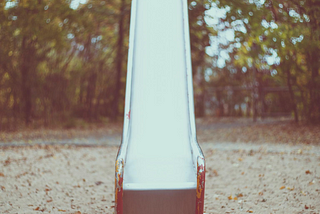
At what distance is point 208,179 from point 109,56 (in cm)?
733

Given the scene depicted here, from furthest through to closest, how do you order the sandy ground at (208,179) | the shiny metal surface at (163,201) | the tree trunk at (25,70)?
the tree trunk at (25,70)
the sandy ground at (208,179)
the shiny metal surface at (163,201)

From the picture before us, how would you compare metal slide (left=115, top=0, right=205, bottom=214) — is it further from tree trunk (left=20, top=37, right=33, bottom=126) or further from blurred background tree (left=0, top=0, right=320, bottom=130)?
tree trunk (left=20, top=37, right=33, bottom=126)

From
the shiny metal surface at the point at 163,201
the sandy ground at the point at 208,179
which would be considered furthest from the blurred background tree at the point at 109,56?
the shiny metal surface at the point at 163,201

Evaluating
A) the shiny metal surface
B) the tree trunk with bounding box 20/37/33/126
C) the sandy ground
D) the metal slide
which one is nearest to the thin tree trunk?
the sandy ground

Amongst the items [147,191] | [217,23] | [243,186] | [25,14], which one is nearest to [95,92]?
[25,14]

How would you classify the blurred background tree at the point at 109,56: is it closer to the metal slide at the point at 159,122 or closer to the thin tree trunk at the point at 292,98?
the thin tree trunk at the point at 292,98

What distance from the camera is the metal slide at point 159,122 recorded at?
2.32 metres

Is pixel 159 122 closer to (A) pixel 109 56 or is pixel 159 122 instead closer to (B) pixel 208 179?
(B) pixel 208 179

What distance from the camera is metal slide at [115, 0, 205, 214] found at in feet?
7.62

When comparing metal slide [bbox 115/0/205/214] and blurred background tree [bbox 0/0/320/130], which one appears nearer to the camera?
metal slide [bbox 115/0/205/214]

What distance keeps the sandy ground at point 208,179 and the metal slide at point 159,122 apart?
69 centimetres

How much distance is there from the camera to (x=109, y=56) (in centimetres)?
1064

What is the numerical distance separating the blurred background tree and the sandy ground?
221 cm

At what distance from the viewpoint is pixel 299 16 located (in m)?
6.05
